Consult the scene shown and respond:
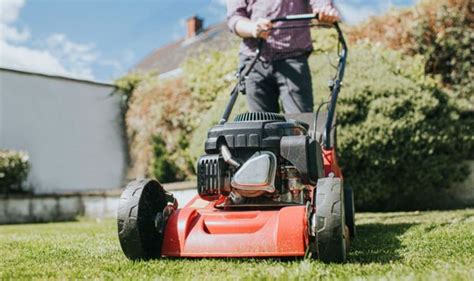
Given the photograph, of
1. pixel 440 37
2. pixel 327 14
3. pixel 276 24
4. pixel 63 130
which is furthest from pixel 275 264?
pixel 63 130

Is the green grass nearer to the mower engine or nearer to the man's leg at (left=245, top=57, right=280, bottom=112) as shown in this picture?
the mower engine

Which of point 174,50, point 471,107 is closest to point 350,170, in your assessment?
point 471,107

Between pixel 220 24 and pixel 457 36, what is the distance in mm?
11136

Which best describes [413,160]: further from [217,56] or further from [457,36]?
[217,56]

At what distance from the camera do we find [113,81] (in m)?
11.8

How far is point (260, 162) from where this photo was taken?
272 cm

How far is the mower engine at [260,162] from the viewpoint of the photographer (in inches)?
108

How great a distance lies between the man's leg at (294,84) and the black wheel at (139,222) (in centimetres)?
136

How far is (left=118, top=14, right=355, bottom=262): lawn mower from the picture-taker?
265 cm

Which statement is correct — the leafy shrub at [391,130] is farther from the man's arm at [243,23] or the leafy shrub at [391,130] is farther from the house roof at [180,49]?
the house roof at [180,49]

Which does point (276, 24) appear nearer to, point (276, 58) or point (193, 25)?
point (276, 58)

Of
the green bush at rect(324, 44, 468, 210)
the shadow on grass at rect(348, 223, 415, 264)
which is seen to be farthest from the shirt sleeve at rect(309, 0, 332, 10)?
the green bush at rect(324, 44, 468, 210)

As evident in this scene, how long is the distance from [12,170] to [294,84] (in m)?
6.22

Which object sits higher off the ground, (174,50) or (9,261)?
(174,50)
